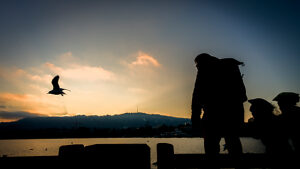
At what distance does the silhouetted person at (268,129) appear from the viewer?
199 cm

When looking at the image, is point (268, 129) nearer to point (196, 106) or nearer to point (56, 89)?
point (196, 106)

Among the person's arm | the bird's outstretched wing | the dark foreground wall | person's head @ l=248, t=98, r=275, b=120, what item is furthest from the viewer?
the bird's outstretched wing

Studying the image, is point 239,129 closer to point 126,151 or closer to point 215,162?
point 215,162

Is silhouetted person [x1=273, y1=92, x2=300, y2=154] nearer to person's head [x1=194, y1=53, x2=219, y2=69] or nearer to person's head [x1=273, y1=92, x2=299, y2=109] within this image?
person's head [x1=273, y1=92, x2=299, y2=109]

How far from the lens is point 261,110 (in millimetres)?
2252

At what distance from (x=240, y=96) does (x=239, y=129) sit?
611 millimetres

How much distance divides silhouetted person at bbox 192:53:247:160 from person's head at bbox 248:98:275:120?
78cm

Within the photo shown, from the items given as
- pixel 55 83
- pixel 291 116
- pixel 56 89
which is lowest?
pixel 291 116

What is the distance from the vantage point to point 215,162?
115 inches

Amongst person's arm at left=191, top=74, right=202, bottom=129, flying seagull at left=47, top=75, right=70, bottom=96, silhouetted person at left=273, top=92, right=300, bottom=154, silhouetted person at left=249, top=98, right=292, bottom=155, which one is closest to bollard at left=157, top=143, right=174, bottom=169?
person's arm at left=191, top=74, right=202, bottom=129

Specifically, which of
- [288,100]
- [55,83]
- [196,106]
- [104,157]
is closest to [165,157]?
[104,157]

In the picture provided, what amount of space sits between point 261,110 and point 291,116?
31cm

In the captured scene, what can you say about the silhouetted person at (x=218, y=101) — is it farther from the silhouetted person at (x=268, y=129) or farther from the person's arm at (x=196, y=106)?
the silhouetted person at (x=268, y=129)

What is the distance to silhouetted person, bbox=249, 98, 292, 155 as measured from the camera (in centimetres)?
199
